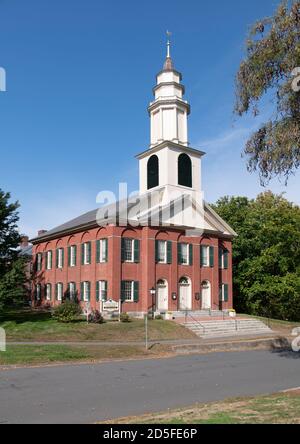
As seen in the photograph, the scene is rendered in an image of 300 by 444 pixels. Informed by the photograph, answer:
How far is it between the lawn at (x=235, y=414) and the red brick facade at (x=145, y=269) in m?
24.1

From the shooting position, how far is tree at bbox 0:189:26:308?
26.2 metres

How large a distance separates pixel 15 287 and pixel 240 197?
96.1 feet

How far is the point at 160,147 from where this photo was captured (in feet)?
127

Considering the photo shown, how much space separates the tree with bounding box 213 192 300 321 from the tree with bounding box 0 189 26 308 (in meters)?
22.2

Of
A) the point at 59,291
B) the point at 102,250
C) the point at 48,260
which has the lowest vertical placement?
the point at 59,291

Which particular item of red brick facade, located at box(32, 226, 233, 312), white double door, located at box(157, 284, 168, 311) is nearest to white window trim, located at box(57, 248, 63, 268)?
red brick facade, located at box(32, 226, 233, 312)

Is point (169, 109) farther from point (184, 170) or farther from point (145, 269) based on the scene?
point (145, 269)

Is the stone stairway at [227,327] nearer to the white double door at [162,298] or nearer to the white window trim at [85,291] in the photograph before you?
the white double door at [162,298]

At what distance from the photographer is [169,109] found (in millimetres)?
39875

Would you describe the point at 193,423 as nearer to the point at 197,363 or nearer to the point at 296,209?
the point at 197,363

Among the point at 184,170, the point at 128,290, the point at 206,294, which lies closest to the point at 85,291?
the point at 128,290

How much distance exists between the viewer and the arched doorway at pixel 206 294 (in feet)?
127

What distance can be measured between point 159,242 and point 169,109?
1208 centimetres

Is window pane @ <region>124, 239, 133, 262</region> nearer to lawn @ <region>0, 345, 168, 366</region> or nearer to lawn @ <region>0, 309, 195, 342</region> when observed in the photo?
lawn @ <region>0, 309, 195, 342</region>
